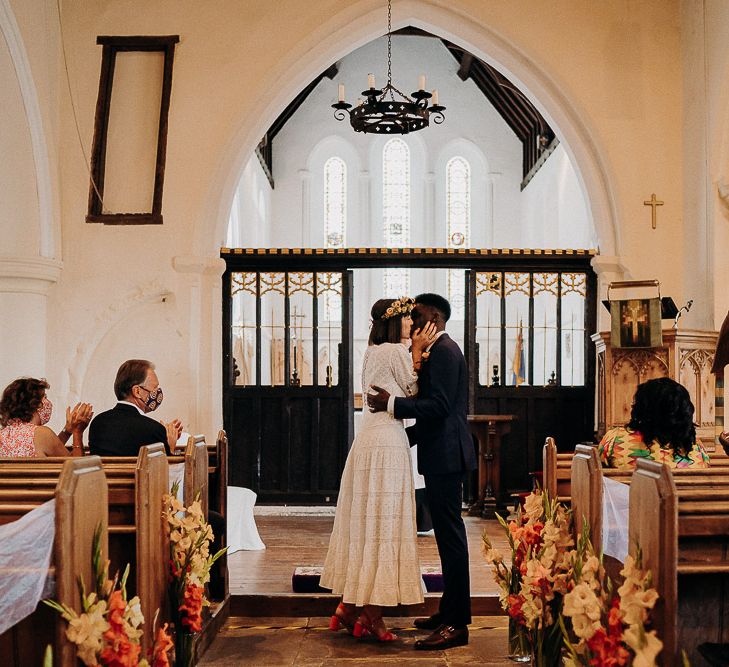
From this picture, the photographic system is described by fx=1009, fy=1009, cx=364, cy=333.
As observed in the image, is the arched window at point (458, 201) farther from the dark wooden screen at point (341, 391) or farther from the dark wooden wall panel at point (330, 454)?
the dark wooden wall panel at point (330, 454)

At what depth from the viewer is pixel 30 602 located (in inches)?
91.4

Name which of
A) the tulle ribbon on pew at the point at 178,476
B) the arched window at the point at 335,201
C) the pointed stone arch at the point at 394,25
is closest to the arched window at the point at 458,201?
the arched window at the point at 335,201

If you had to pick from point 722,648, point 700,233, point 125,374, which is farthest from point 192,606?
point 700,233

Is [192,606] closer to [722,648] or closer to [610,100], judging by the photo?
[722,648]

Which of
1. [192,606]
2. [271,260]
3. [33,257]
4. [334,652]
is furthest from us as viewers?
[271,260]

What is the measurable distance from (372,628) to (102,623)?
5.97ft

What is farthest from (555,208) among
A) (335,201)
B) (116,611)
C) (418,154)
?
(116,611)

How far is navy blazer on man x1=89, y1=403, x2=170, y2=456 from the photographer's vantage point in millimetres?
4008

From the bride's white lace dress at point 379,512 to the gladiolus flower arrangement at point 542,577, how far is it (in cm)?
47

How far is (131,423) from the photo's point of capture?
13.2 ft

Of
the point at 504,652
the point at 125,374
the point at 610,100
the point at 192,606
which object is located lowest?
the point at 504,652

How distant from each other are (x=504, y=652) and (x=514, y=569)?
50 centimetres

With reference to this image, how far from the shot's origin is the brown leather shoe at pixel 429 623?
4093mm

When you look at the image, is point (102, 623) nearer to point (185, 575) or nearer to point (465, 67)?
point (185, 575)
